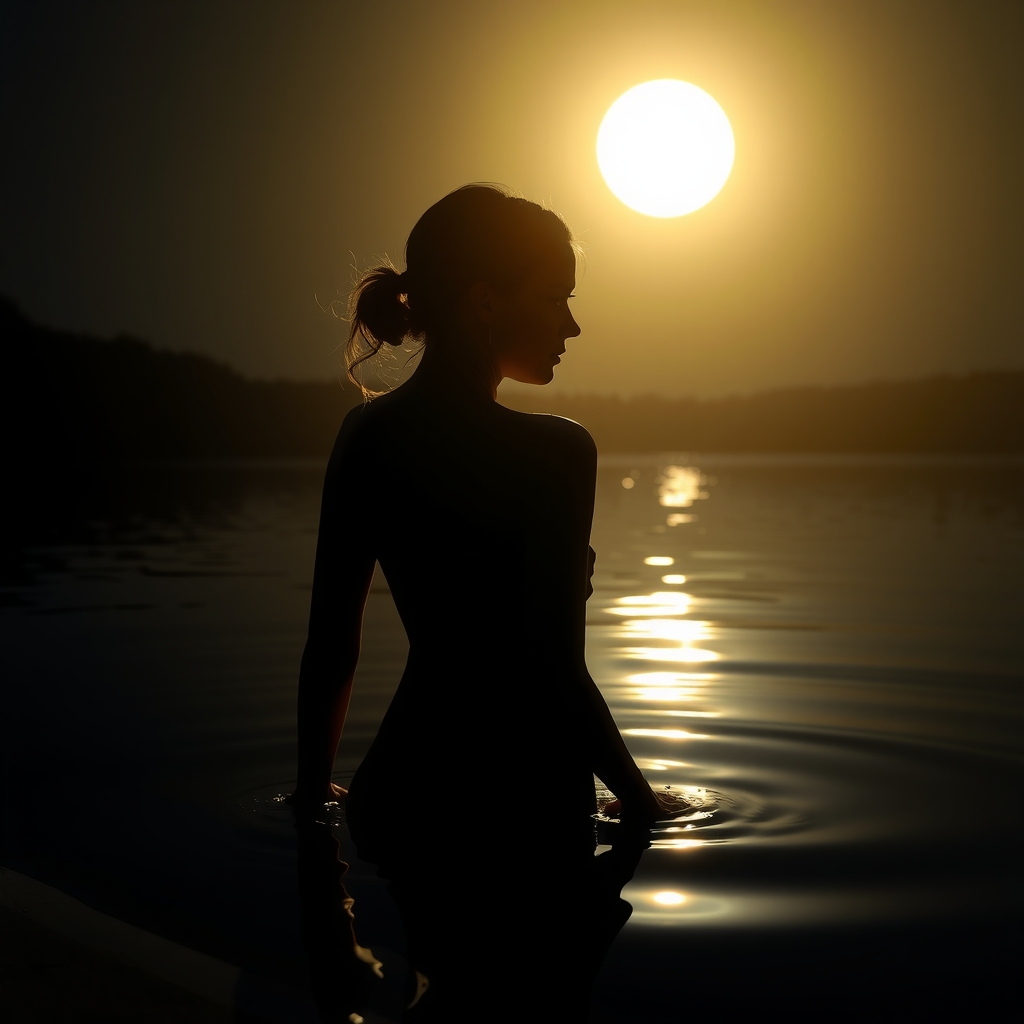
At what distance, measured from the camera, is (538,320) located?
140 inches

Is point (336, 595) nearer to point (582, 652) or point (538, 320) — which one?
point (582, 652)

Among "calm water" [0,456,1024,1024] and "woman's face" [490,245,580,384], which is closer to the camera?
"calm water" [0,456,1024,1024]

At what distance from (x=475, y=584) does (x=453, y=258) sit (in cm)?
90

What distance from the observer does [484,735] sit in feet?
11.8

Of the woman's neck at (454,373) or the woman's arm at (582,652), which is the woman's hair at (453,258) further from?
the woman's arm at (582,652)

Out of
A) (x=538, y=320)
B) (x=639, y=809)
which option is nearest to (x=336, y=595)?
(x=538, y=320)

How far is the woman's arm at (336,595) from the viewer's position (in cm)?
357

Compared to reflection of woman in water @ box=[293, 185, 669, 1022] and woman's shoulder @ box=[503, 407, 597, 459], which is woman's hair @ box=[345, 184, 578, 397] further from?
woman's shoulder @ box=[503, 407, 597, 459]

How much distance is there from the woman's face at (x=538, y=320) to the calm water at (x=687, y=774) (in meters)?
1.18

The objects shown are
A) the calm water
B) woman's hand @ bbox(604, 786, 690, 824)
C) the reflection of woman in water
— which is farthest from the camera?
woman's hand @ bbox(604, 786, 690, 824)

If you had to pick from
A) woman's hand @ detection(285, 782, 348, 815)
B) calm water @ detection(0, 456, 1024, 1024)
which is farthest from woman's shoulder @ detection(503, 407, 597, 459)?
woman's hand @ detection(285, 782, 348, 815)

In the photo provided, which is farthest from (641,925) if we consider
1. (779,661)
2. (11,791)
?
(779,661)

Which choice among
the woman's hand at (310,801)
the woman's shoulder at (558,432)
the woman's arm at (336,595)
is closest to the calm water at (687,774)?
the woman's hand at (310,801)

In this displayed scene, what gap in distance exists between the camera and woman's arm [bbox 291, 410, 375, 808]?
357 cm
